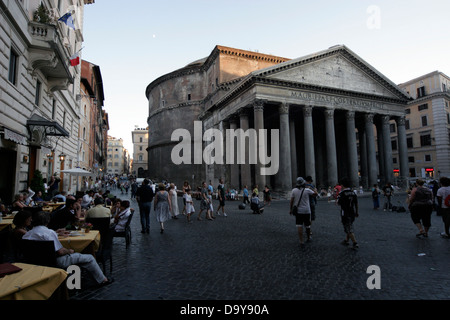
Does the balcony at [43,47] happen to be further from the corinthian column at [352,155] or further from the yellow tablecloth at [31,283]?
the corinthian column at [352,155]

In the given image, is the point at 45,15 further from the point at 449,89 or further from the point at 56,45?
the point at 449,89

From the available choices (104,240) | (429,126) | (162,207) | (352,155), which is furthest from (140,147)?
(104,240)

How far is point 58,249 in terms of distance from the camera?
3.58m

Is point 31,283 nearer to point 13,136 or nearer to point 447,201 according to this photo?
point 13,136

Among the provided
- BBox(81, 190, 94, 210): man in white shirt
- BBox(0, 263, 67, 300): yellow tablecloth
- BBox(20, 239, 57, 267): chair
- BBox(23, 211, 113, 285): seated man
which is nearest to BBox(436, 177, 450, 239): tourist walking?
BBox(23, 211, 113, 285): seated man

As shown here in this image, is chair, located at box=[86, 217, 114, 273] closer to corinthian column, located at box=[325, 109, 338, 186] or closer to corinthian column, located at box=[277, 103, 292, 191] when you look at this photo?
corinthian column, located at box=[277, 103, 292, 191]

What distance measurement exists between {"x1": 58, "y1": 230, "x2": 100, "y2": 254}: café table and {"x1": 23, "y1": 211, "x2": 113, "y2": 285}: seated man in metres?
0.39

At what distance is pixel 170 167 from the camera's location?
37.7 metres

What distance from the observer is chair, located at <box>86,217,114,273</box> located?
14.3ft

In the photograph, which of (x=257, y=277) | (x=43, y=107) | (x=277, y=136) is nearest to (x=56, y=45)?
(x=43, y=107)

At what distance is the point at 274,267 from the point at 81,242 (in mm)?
3371

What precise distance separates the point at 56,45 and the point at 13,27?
152cm

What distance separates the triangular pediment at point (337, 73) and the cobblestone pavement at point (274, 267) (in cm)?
1669

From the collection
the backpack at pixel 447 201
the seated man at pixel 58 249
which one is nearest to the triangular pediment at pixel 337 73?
the backpack at pixel 447 201
